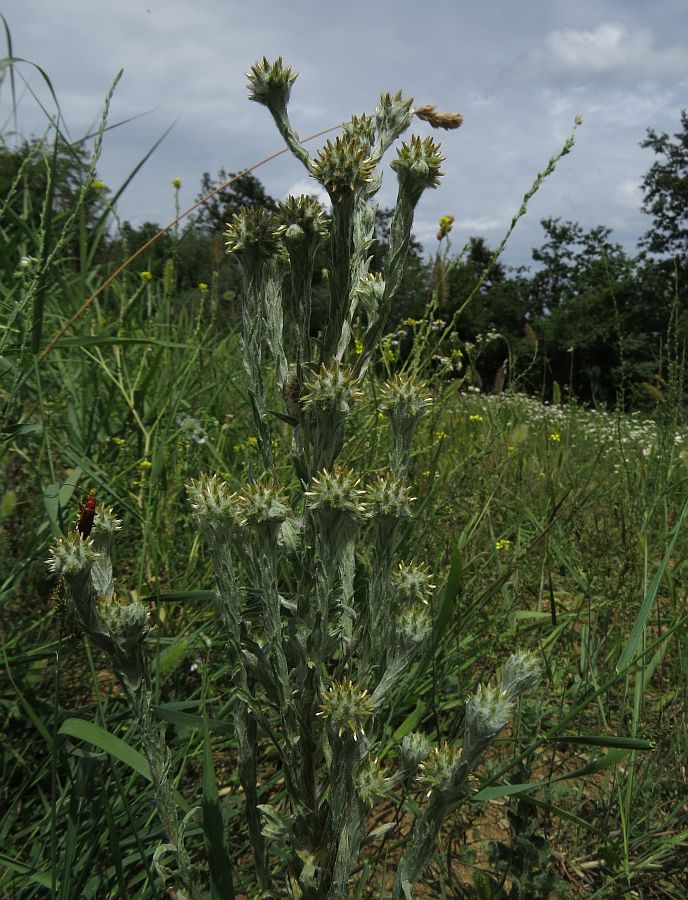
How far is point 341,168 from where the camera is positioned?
1.01 m

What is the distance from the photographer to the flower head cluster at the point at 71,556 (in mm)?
917

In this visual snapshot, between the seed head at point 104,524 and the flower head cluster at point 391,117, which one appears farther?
the flower head cluster at point 391,117

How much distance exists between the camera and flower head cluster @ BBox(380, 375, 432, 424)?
113cm

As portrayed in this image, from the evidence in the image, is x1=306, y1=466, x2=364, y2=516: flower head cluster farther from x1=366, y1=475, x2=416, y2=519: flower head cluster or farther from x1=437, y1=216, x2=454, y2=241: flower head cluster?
x1=437, y1=216, x2=454, y2=241: flower head cluster

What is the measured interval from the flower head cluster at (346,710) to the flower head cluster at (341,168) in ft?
2.53

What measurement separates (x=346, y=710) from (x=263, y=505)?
1.09 feet

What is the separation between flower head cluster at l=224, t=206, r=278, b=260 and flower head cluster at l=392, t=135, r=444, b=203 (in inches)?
9.3

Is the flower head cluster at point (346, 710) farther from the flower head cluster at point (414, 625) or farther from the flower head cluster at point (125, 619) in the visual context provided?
the flower head cluster at point (125, 619)

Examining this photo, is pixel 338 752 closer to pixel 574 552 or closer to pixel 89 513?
pixel 89 513

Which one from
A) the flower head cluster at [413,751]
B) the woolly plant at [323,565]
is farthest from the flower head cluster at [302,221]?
the flower head cluster at [413,751]

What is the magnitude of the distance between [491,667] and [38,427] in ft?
5.13

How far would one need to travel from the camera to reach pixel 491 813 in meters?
1.78

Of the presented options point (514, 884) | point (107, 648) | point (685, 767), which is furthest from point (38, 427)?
point (685, 767)

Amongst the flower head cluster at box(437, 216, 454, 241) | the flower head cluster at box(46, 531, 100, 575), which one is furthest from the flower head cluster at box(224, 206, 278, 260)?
the flower head cluster at box(437, 216, 454, 241)
